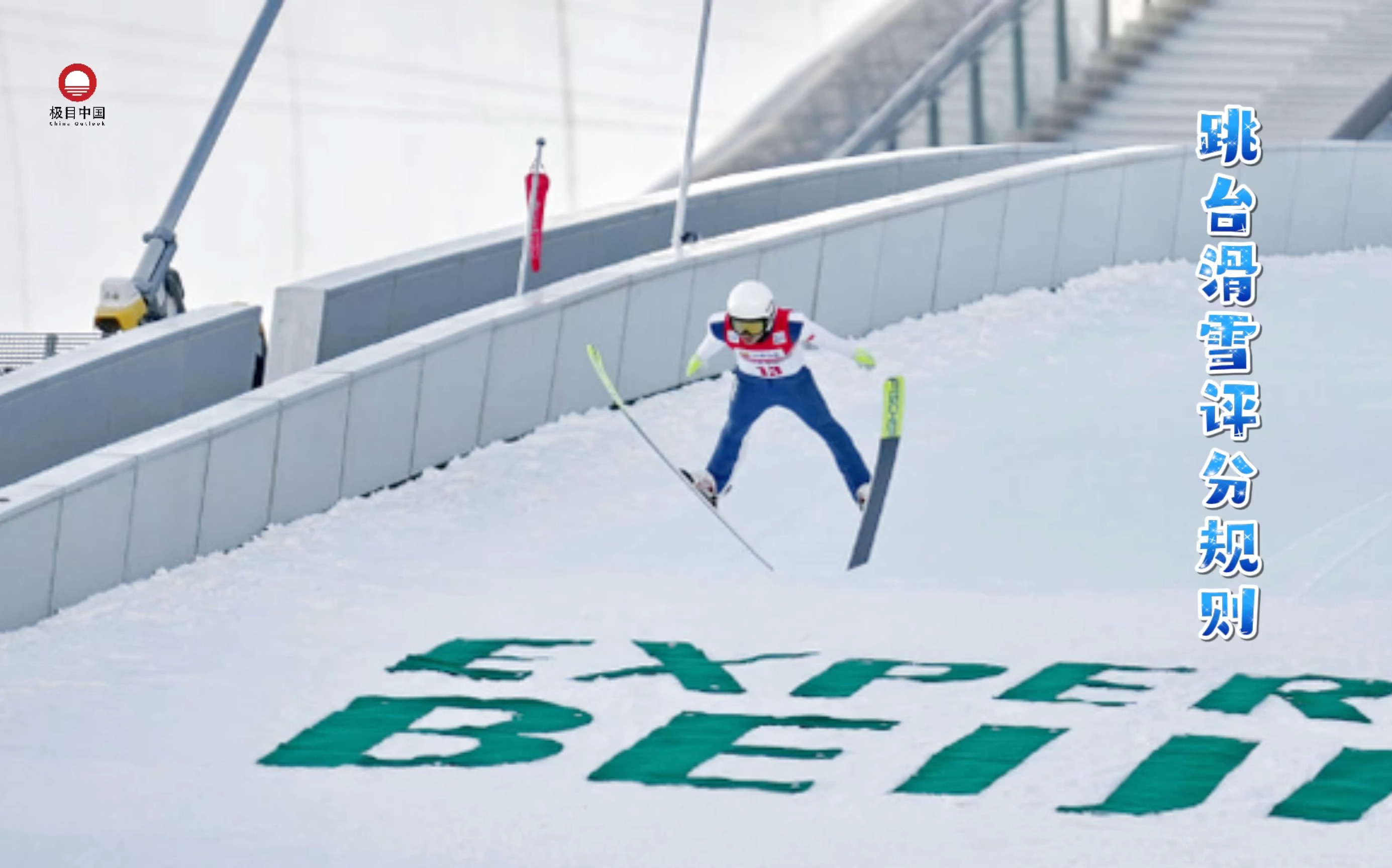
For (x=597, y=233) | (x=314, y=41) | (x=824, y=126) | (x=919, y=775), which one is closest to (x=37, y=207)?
(x=314, y=41)

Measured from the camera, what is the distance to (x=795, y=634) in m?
8.61

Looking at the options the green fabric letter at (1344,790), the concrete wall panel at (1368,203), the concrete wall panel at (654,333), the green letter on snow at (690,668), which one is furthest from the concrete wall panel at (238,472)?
the concrete wall panel at (1368,203)

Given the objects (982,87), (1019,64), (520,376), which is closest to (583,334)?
(520,376)

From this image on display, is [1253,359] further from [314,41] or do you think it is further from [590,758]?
[314,41]

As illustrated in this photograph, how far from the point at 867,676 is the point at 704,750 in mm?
965

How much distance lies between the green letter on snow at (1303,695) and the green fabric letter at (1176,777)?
0.37 meters

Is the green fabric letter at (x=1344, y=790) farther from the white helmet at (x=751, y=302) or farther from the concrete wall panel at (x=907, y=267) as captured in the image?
the concrete wall panel at (x=907, y=267)

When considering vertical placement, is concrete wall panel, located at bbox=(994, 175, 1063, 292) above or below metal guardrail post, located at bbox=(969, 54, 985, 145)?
below

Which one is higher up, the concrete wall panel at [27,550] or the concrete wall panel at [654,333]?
the concrete wall panel at [654,333]

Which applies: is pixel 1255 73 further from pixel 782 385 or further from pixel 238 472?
pixel 238 472

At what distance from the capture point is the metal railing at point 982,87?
18766 millimetres

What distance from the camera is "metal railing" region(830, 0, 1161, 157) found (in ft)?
61.6

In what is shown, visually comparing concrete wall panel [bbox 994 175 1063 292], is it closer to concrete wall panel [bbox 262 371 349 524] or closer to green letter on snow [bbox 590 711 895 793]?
concrete wall panel [bbox 262 371 349 524]

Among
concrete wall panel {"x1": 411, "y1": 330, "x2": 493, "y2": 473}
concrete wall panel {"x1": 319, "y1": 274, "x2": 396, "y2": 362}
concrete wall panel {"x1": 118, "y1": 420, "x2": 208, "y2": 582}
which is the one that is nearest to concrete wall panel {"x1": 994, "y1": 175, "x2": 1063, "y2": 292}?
concrete wall panel {"x1": 319, "y1": 274, "x2": 396, "y2": 362}
